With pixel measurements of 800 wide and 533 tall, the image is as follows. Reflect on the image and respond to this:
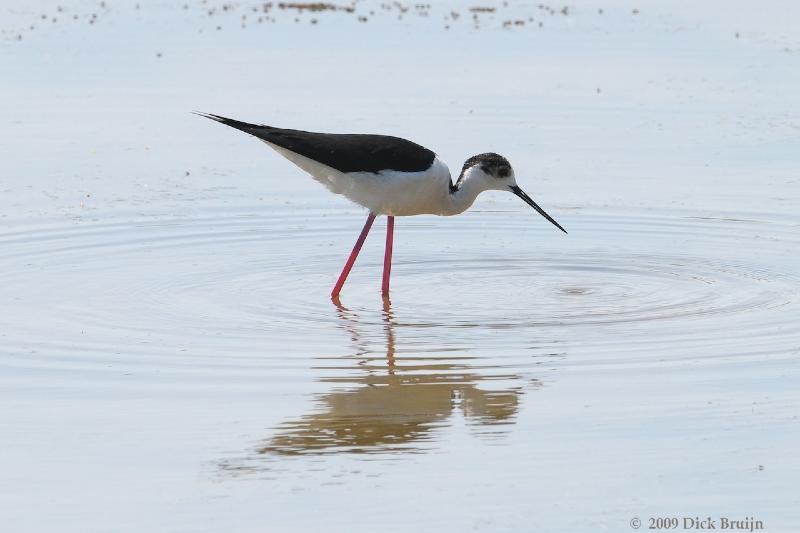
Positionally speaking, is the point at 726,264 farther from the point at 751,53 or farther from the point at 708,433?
the point at 751,53

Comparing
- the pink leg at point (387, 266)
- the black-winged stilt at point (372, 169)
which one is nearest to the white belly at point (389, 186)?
the black-winged stilt at point (372, 169)

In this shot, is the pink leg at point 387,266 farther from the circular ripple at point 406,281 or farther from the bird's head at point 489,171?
the bird's head at point 489,171

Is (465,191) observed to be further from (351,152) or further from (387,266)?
(351,152)

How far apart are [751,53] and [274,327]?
9.70 meters

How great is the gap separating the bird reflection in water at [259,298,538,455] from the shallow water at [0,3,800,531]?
0.02m

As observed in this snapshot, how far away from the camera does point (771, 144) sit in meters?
13.4

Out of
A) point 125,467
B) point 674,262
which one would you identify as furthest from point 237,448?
point 674,262

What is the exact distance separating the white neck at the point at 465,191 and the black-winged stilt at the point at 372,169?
1.0 inches

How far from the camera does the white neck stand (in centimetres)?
1002

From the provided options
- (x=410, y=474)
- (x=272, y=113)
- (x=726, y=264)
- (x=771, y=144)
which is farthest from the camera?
(x=272, y=113)

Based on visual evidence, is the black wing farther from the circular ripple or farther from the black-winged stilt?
the circular ripple

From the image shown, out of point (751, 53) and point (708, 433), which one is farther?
point (751, 53)

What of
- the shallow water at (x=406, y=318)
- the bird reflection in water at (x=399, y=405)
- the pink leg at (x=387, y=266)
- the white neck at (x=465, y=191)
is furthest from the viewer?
the white neck at (x=465, y=191)

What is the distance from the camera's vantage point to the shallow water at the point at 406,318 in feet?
19.6
